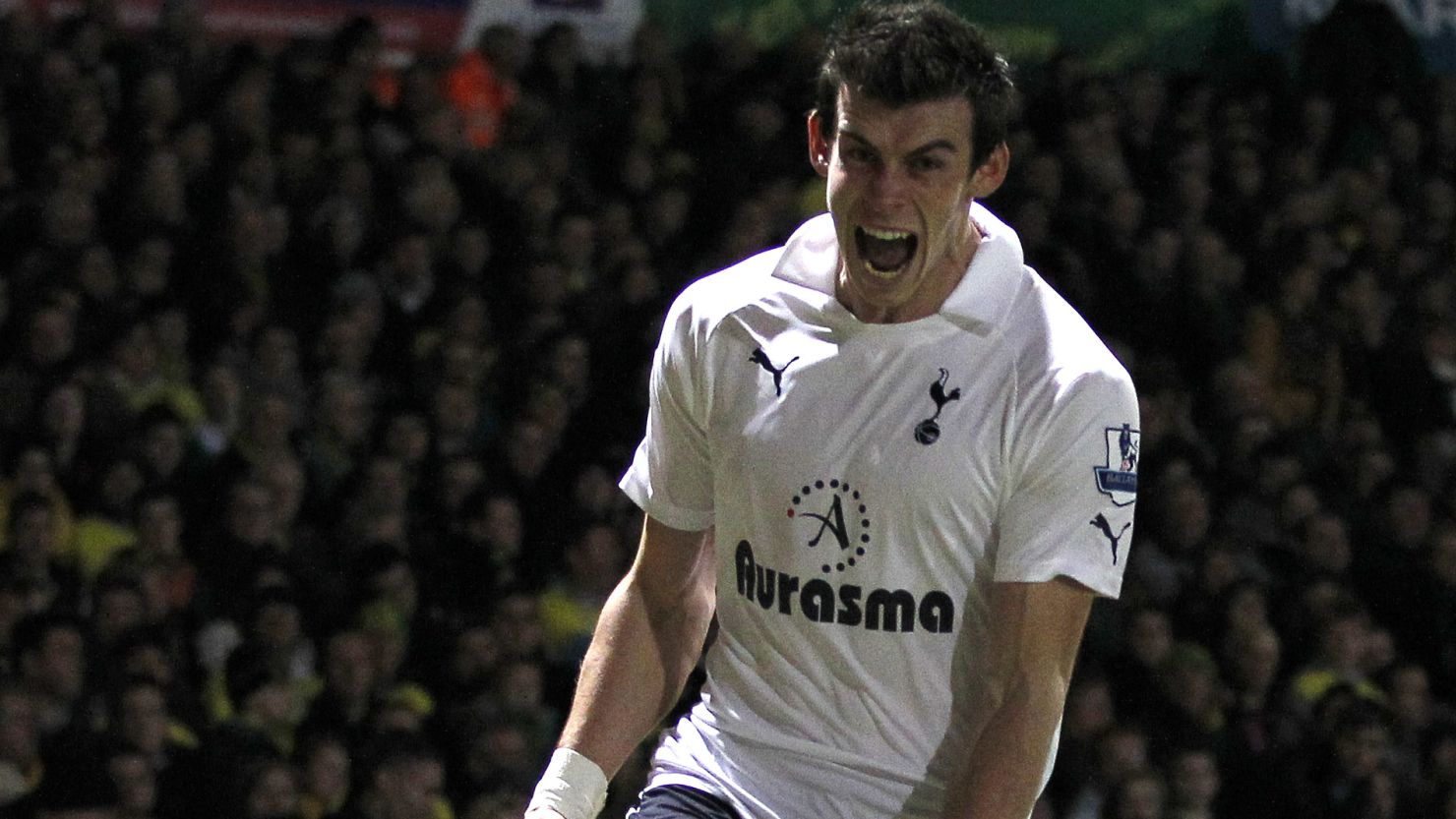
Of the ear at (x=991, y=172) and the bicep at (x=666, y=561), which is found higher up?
the ear at (x=991, y=172)

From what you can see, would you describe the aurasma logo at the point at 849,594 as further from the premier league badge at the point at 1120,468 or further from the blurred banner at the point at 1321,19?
the blurred banner at the point at 1321,19

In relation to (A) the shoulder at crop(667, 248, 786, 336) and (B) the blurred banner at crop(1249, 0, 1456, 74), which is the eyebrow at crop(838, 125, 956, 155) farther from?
(B) the blurred banner at crop(1249, 0, 1456, 74)

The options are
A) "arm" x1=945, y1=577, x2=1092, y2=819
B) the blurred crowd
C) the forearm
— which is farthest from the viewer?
the blurred crowd

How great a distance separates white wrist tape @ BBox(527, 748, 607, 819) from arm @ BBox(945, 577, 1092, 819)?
0.53 metres

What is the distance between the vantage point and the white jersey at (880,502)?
3461mm

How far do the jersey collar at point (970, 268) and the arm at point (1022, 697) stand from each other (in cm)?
40

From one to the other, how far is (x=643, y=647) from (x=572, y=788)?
264 mm

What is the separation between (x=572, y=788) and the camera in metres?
3.62

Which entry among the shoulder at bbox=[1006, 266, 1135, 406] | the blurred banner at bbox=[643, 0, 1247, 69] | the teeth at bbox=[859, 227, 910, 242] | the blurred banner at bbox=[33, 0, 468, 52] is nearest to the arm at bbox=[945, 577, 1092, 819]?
the shoulder at bbox=[1006, 266, 1135, 406]

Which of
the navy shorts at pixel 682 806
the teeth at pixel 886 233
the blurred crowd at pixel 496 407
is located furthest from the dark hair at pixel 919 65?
the blurred crowd at pixel 496 407

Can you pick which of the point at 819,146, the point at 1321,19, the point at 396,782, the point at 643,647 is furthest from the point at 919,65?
the point at 1321,19

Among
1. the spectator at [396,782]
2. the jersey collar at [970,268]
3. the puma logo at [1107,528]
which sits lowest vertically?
the spectator at [396,782]

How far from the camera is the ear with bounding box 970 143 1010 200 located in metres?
3.51

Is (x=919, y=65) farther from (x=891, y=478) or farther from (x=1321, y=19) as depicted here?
(x=1321, y=19)
